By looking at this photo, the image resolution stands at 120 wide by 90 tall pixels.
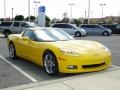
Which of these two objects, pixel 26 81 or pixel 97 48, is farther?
pixel 97 48

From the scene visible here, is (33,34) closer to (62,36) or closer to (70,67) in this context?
(62,36)

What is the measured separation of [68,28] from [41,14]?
399 centimetres

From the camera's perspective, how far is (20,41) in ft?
32.8

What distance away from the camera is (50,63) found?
7.93 metres

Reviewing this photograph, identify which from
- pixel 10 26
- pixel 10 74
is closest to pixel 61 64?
pixel 10 74

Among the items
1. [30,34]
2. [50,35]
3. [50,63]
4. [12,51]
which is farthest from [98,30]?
[50,63]

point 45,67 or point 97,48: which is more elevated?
point 97,48

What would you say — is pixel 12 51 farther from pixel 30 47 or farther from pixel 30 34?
pixel 30 47

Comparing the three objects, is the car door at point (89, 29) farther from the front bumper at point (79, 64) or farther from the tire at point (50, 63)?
the front bumper at point (79, 64)

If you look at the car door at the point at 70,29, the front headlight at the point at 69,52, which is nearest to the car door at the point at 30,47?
the front headlight at the point at 69,52

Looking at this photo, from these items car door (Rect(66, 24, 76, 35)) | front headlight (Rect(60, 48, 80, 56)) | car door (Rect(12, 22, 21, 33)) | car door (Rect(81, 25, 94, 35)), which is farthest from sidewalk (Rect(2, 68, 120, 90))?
car door (Rect(81, 25, 94, 35))

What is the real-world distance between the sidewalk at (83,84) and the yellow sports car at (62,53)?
0.37 meters

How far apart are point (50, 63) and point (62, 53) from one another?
626 mm

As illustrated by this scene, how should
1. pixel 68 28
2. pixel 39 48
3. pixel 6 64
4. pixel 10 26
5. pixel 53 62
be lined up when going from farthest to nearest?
pixel 68 28 < pixel 10 26 < pixel 6 64 < pixel 39 48 < pixel 53 62
